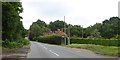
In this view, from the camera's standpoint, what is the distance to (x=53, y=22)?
Answer: 195250 mm

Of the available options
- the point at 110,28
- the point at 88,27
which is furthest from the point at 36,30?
the point at 110,28

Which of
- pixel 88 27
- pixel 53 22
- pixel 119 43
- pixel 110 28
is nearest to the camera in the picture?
pixel 119 43

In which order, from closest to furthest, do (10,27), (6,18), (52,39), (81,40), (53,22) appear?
(6,18) → (10,27) → (81,40) → (52,39) → (53,22)

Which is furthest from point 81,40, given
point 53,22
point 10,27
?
point 53,22

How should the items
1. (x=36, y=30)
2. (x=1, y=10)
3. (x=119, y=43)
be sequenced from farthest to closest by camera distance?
(x=36, y=30), (x=119, y=43), (x=1, y=10)

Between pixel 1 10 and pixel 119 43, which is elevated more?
pixel 1 10

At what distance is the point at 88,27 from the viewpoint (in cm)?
15638

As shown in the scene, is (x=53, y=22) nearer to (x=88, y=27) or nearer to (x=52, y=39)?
(x=88, y=27)

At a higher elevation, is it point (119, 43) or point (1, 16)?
point (1, 16)

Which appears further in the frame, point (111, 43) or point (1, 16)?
point (111, 43)

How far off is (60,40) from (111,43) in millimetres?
30892

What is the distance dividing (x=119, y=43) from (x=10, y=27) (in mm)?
23139

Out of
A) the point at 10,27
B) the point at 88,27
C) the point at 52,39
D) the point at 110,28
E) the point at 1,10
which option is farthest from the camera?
the point at 88,27

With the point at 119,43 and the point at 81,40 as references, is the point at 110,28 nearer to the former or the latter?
the point at 81,40
